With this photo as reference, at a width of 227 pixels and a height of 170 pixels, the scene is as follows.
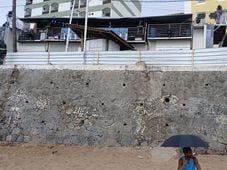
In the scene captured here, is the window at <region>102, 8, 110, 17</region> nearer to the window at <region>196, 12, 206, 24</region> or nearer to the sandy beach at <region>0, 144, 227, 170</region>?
the window at <region>196, 12, 206, 24</region>

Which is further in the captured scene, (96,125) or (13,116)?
(13,116)

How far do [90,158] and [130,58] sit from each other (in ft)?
16.7

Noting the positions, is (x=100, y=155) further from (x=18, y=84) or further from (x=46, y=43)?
(x=46, y=43)

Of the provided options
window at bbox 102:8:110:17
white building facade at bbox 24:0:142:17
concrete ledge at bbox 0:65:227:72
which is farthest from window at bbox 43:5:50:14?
concrete ledge at bbox 0:65:227:72

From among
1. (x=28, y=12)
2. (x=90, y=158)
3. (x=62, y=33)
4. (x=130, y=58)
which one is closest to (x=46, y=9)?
(x=28, y=12)

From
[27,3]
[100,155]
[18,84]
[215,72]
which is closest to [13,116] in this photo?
[18,84]

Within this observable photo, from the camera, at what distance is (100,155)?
47.0 ft

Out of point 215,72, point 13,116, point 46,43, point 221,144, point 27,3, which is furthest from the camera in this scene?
point 27,3

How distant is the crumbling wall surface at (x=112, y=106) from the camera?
14.9m

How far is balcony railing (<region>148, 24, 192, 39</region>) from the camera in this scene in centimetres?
2985

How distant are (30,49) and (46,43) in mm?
1525

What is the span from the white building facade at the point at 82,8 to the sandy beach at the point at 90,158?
33.9 meters

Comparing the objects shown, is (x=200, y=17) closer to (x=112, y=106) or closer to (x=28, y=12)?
(x=112, y=106)

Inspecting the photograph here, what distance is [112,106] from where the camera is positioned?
1584 cm
